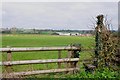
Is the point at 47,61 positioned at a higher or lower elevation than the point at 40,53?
higher

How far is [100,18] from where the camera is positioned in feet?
35.6

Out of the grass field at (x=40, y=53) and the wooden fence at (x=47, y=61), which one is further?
the grass field at (x=40, y=53)

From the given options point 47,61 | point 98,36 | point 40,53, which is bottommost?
point 40,53

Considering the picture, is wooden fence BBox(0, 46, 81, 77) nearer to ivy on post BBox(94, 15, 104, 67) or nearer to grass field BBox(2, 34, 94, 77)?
grass field BBox(2, 34, 94, 77)

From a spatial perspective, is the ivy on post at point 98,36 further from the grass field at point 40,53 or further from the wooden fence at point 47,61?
the wooden fence at point 47,61

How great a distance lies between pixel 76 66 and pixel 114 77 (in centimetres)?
210

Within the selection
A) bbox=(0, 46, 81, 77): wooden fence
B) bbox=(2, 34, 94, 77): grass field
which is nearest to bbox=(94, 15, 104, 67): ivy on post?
bbox=(2, 34, 94, 77): grass field

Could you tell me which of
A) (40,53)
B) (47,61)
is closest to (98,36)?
(47,61)

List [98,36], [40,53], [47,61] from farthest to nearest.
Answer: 1. [40,53]
2. [98,36]
3. [47,61]

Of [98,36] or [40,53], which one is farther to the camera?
[40,53]

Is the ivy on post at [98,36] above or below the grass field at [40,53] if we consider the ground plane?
above

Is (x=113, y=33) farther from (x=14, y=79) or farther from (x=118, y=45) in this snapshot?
(x=14, y=79)

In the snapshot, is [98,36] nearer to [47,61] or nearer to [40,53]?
[47,61]

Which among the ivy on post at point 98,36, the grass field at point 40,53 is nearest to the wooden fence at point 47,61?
the grass field at point 40,53
